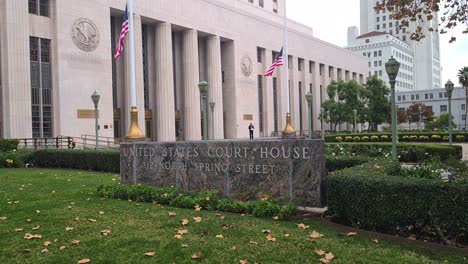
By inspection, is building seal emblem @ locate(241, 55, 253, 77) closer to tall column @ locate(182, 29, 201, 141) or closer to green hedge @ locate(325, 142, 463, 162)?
tall column @ locate(182, 29, 201, 141)

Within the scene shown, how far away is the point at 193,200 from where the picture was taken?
9.32 metres

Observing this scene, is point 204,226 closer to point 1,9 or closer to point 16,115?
point 16,115

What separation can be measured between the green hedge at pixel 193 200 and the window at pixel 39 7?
26186 millimetres

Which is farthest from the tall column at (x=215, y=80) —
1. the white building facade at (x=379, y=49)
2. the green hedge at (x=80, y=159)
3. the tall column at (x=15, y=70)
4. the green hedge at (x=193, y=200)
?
the white building facade at (x=379, y=49)

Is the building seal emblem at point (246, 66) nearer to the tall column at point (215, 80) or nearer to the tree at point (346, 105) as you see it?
the tall column at point (215, 80)

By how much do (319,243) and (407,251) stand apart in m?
1.24

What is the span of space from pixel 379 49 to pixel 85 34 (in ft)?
359

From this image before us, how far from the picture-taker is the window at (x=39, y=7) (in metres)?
31.9

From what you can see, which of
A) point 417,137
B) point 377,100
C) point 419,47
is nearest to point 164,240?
point 417,137

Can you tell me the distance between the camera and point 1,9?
30.1 meters

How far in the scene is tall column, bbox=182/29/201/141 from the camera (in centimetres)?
4503

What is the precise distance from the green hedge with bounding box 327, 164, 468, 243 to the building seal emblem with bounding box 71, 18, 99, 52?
103 feet

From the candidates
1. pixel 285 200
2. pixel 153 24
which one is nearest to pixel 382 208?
pixel 285 200

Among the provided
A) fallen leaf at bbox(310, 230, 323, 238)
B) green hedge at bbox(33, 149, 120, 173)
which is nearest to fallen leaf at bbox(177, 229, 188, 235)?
fallen leaf at bbox(310, 230, 323, 238)
